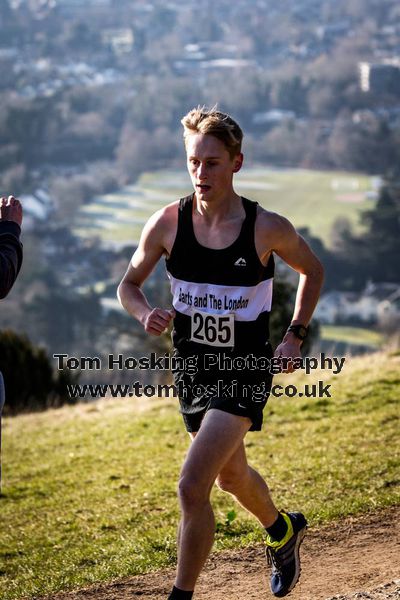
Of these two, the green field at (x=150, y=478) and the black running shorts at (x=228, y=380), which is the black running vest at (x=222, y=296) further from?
the green field at (x=150, y=478)

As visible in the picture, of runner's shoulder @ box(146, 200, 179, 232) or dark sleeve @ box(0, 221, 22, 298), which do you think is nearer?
dark sleeve @ box(0, 221, 22, 298)

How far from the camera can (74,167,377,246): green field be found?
66.0 meters

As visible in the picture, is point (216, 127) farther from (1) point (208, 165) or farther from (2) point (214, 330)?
(2) point (214, 330)

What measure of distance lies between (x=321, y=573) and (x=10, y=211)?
2.35 meters

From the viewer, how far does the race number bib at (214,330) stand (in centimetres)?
436

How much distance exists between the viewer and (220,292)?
14.5 ft

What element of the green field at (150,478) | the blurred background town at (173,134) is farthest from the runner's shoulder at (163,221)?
the blurred background town at (173,134)

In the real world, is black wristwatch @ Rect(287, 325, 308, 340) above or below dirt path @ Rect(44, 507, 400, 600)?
above

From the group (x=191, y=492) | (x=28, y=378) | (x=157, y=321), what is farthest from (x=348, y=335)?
(x=191, y=492)

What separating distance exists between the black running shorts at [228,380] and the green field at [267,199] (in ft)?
186

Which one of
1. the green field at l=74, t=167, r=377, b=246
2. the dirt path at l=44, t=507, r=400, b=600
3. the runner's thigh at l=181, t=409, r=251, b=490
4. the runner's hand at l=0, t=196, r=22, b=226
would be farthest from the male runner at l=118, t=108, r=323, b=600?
the green field at l=74, t=167, r=377, b=246

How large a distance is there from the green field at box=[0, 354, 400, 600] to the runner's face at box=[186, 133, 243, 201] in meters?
2.24

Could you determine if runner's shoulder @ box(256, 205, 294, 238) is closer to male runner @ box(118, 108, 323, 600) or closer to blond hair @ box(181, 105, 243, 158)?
male runner @ box(118, 108, 323, 600)

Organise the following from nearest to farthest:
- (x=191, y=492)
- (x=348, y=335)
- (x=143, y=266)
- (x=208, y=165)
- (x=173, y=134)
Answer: (x=191, y=492) < (x=208, y=165) < (x=143, y=266) < (x=348, y=335) < (x=173, y=134)
